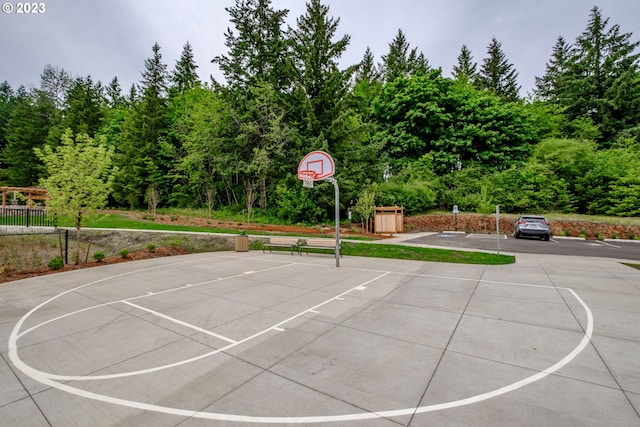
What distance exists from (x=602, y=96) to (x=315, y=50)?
116ft

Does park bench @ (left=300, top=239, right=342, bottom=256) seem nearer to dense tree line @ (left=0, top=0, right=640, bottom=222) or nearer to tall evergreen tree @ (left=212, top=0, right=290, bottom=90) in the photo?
dense tree line @ (left=0, top=0, right=640, bottom=222)

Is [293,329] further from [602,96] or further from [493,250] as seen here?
[602,96]

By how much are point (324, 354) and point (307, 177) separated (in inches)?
350

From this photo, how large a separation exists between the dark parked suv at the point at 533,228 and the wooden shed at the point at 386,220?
8.11m

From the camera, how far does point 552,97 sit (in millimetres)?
37562

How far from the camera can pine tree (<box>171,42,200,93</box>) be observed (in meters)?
43.8

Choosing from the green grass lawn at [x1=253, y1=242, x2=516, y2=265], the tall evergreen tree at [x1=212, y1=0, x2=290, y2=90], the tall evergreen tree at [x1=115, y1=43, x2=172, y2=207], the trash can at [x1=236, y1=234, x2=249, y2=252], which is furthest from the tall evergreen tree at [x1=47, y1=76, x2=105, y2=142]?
the green grass lawn at [x1=253, y1=242, x2=516, y2=265]

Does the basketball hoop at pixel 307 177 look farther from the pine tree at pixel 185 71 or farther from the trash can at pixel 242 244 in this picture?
the pine tree at pixel 185 71

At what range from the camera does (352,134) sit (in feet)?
79.6

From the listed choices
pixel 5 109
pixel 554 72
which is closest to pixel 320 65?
pixel 554 72

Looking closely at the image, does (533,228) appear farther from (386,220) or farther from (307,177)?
(307,177)

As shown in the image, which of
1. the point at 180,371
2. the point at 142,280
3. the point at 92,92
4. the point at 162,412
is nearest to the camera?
the point at 162,412

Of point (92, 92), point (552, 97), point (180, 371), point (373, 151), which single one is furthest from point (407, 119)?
point (92, 92)

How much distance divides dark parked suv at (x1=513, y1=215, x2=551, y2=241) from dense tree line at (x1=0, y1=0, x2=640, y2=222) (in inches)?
173
